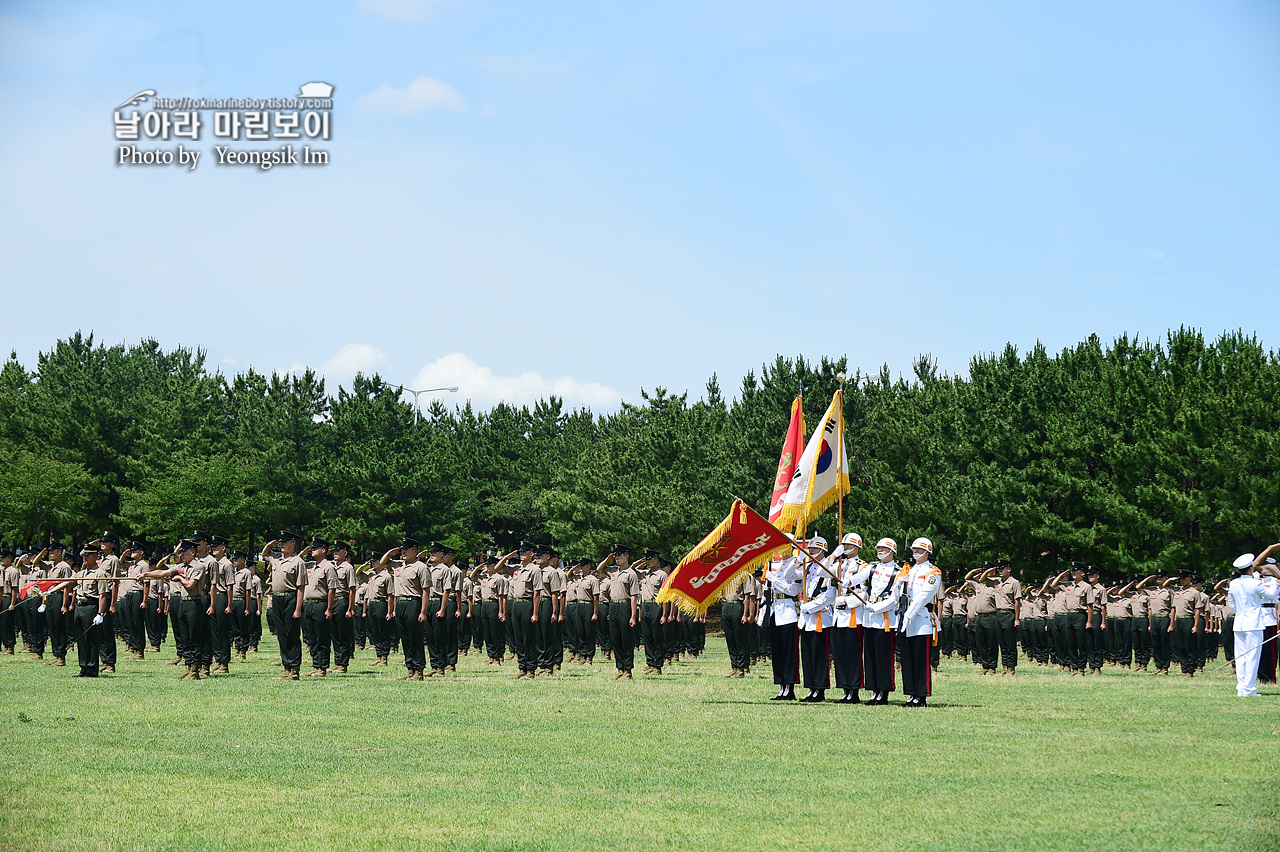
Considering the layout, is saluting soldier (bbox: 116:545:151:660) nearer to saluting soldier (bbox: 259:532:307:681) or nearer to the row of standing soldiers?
saluting soldier (bbox: 259:532:307:681)

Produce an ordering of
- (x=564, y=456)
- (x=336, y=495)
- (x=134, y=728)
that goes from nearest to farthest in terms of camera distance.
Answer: (x=134, y=728) < (x=336, y=495) < (x=564, y=456)

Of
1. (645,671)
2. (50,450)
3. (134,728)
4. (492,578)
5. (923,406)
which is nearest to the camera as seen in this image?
(134,728)

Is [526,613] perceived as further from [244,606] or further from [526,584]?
[244,606]

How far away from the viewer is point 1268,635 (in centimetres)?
1975

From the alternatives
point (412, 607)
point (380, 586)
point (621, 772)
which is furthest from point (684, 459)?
point (621, 772)

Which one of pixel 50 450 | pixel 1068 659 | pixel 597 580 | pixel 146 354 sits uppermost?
pixel 146 354

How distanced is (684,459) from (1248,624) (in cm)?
4121

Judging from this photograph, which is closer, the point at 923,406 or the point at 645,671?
the point at 645,671

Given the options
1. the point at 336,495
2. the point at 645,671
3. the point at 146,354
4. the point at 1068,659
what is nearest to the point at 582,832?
the point at 645,671

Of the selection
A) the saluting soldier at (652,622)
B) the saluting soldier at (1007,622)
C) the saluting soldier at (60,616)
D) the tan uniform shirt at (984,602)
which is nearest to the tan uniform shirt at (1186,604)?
the saluting soldier at (1007,622)

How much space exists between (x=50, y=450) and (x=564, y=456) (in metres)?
30.0

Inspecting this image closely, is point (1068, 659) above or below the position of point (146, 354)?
below

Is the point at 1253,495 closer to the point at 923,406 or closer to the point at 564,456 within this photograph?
the point at 923,406

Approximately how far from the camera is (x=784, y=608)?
56.9 feet
